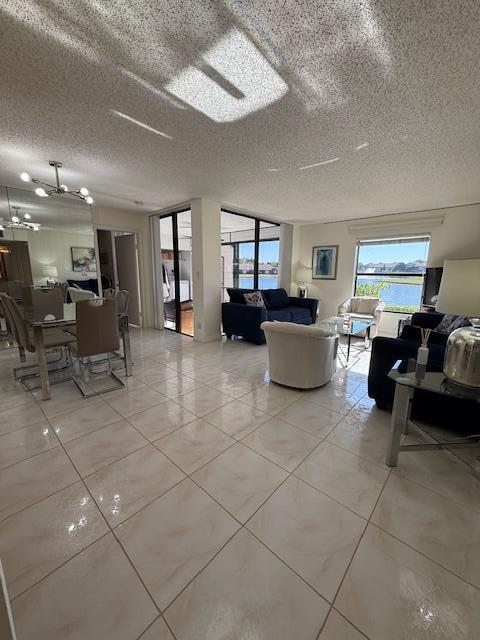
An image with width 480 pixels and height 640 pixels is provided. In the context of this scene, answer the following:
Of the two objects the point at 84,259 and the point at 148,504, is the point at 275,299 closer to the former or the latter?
the point at 84,259

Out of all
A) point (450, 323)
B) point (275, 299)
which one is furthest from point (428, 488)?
point (275, 299)

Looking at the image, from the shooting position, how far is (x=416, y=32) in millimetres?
1284

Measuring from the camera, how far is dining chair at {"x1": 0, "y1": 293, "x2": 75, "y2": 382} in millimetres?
2684

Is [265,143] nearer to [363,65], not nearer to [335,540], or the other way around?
[363,65]

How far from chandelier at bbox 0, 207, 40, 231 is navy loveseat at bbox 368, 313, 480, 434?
522 centimetres

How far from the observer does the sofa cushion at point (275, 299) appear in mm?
5402

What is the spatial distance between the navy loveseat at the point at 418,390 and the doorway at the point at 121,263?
4.94 meters

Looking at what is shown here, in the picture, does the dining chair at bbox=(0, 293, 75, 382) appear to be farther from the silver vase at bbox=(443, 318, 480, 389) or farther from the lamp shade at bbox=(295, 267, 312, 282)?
the lamp shade at bbox=(295, 267, 312, 282)

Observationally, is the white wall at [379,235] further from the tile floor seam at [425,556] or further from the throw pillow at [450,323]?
the tile floor seam at [425,556]

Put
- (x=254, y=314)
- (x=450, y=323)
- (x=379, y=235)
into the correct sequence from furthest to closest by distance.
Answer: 1. (x=379, y=235)
2. (x=254, y=314)
3. (x=450, y=323)

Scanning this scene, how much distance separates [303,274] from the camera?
639cm

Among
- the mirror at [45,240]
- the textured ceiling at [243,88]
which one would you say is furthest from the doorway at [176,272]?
the textured ceiling at [243,88]

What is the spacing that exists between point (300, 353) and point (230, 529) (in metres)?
1.69

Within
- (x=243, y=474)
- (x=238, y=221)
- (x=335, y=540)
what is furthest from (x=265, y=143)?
(x=238, y=221)
